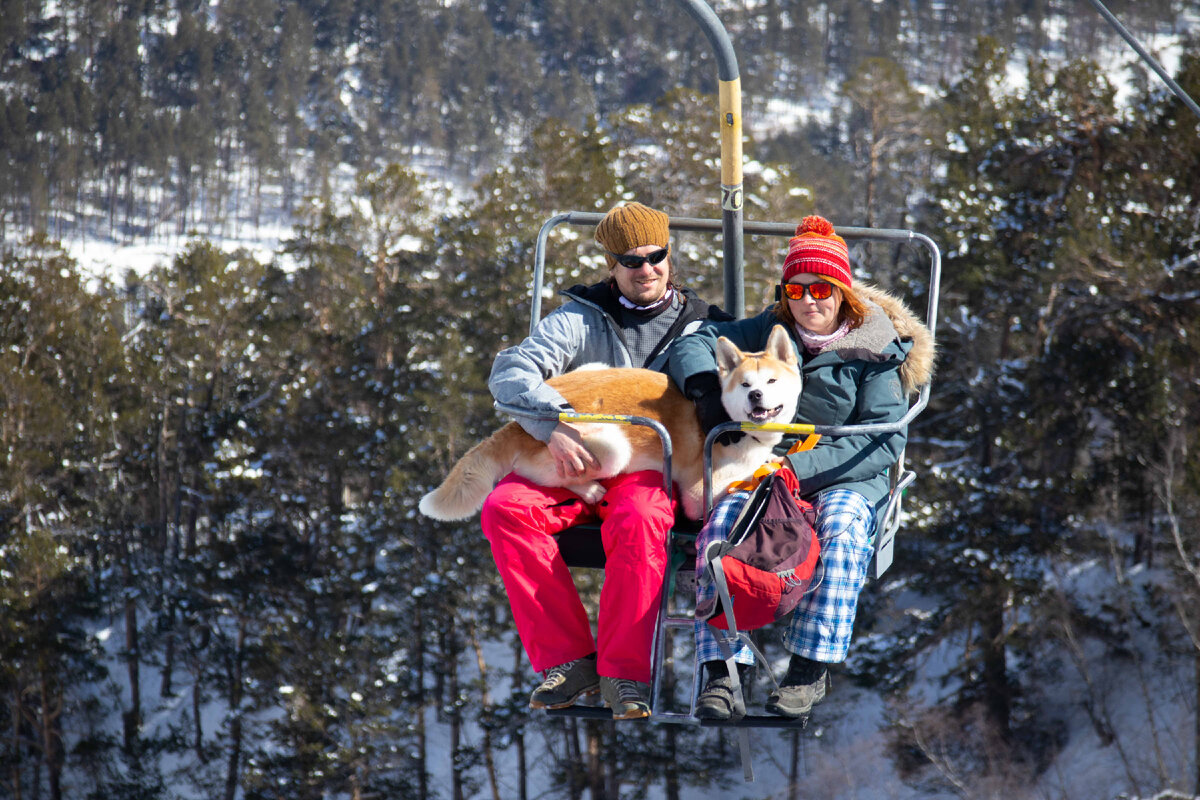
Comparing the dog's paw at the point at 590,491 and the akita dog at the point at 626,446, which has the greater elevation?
the akita dog at the point at 626,446

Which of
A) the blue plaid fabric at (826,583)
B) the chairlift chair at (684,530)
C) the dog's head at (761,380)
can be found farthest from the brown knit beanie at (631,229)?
the blue plaid fabric at (826,583)

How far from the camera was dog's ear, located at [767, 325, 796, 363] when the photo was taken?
11.4 ft

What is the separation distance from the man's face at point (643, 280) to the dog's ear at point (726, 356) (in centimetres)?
61

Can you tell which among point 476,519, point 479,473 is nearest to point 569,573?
point 479,473

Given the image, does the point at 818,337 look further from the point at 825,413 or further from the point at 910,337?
the point at 910,337

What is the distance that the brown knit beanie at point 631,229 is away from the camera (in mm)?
3914

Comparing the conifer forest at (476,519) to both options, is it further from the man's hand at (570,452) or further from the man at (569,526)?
the man's hand at (570,452)

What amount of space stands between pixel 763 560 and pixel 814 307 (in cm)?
90

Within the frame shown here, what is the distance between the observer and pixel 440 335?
21906mm

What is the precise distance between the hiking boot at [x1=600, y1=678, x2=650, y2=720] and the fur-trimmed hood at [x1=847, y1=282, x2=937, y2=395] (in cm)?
142

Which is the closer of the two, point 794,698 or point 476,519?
point 794,698

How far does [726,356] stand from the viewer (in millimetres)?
3537

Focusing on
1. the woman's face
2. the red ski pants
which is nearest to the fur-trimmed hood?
the woman's face

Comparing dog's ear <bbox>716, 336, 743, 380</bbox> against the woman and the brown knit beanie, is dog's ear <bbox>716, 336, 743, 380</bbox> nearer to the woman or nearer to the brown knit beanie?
the woman
